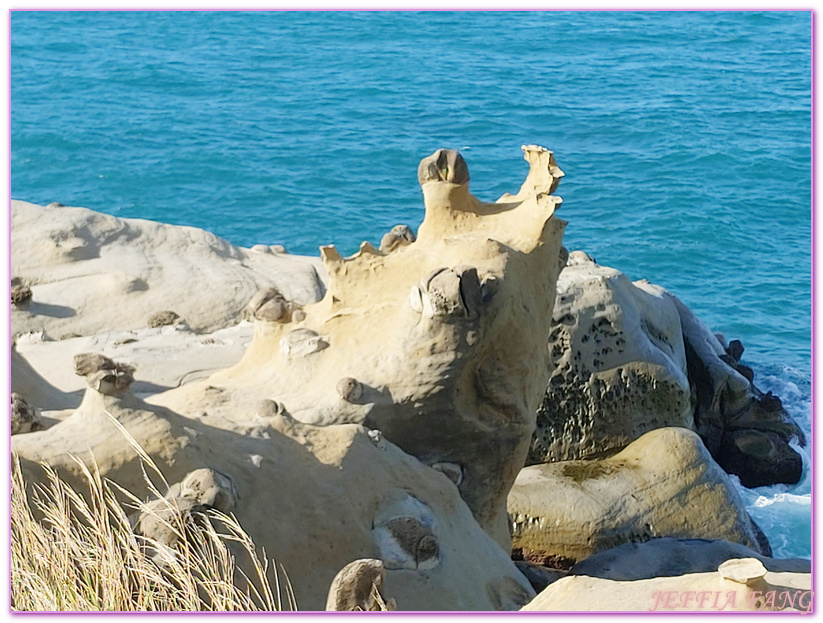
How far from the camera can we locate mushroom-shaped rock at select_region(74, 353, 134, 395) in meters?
4.77

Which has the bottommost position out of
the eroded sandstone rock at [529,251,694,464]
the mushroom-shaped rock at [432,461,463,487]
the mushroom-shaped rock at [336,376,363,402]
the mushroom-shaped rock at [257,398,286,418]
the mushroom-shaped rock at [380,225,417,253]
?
the eroded sandstone rock at [529,251,694,464]

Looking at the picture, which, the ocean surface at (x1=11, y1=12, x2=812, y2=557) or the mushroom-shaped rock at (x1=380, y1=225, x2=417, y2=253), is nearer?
the mushroom-shaped rock at (x1=380, y1=225, x2=417, y2=253)

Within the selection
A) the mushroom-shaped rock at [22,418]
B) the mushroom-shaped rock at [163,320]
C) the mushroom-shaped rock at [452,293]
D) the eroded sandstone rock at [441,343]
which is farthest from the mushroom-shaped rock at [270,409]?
the mushroom-shaped rock at [163,320]

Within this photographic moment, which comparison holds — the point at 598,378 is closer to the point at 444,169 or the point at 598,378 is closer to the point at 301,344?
the point at 444,169

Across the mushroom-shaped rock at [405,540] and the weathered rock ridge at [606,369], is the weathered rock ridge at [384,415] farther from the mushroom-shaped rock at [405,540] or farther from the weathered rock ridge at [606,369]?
the weathered rock ridge at [606,369]

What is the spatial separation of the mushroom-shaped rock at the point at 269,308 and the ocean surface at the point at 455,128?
7341 millimetres

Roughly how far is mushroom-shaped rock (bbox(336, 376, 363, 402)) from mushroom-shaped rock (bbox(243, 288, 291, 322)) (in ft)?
2.77

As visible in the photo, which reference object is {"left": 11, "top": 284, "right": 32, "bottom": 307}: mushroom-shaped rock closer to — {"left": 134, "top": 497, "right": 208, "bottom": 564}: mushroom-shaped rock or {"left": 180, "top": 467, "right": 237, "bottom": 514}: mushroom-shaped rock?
{"left": 180, "top": 467, "right": 237, "bottom": 514}: mushroom-shaped rock

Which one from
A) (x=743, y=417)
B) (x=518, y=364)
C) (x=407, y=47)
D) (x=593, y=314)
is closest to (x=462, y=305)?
(x=518, y=364)

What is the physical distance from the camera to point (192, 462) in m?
4.79

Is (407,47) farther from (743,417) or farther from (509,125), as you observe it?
(743,417)

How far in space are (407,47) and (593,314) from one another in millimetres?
18757

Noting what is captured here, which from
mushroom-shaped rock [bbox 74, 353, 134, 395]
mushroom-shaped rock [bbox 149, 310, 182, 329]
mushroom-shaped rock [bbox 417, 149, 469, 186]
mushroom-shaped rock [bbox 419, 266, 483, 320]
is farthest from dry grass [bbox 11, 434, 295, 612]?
mushroom-shaped rock [bbox 149, 310, 182, 329]

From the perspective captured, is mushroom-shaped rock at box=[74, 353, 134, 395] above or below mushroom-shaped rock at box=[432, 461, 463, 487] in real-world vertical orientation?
above
